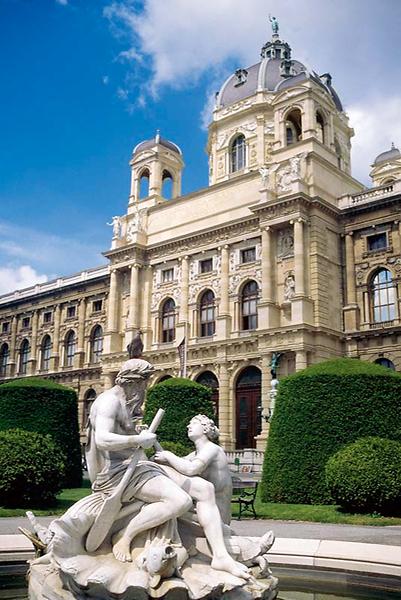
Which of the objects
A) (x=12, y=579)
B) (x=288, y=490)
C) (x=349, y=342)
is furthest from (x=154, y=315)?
(x=12, y=579)

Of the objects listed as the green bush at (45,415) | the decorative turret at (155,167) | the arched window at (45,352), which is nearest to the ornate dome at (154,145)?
the decorative turret at (155,167)

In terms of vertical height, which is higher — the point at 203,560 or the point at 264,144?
the point at 264,144

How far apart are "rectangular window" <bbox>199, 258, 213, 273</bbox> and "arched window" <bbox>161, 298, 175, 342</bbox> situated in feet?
10.3

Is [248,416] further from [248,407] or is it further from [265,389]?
[265,389]

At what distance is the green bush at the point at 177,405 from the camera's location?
2291 centimetres

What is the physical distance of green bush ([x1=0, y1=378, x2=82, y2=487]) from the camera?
20.4 m

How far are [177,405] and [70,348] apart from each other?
28794mm

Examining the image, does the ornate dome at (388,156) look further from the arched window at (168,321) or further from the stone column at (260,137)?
the arched window at (168,321)

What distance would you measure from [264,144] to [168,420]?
25421 mm

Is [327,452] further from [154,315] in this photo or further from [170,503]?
[154,315]

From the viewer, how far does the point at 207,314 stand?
37.9 meters

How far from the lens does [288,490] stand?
16453mm

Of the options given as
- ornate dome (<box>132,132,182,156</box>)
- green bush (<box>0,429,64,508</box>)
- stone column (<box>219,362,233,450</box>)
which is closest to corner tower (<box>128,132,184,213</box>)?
ornate dome (<box>132,132,182,156</box>)

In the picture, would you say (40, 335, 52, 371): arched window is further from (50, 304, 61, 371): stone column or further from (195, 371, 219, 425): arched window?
(195, 371, 219, 425): arched window
